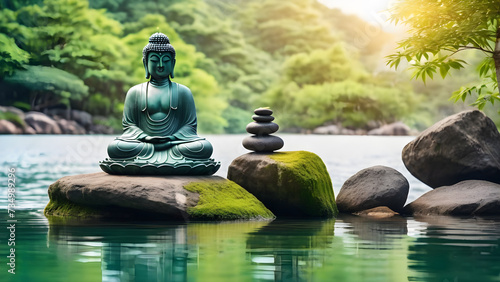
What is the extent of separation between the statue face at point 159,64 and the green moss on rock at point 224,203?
1745 mm

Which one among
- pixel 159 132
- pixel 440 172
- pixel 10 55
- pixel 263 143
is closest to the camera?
pixel 159 132

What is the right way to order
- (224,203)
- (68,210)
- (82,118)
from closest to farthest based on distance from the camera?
1. (224,203)
2. (68,210)
3. (82,118)

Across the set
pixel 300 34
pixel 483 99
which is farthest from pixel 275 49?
pixel 483 99

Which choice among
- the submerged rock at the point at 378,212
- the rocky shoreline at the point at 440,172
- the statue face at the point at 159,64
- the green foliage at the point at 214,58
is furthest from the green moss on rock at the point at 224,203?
the green foliage at the point at 214,58

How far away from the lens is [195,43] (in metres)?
33.4

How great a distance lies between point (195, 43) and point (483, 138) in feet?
82.8

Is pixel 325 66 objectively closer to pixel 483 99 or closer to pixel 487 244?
pixel 483 99

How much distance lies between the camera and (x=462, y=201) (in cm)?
839

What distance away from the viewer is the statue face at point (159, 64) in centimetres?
883

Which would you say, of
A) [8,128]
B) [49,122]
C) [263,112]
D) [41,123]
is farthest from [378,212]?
[8,128]

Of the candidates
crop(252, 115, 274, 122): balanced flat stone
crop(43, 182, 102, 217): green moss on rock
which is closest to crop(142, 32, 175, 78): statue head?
crop(252, 115, 274, 122): balanced flat stone

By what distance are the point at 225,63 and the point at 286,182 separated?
25.9m

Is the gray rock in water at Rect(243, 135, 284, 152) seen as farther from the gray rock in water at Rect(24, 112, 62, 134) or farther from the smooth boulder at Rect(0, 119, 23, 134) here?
the smooth boulder at Rect(0, 119, 23, 134)

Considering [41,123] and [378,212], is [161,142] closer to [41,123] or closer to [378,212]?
[378,212]
